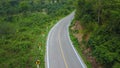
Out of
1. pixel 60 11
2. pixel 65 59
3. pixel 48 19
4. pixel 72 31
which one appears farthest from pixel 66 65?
pixel 60 11

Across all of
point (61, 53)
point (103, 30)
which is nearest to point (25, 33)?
point (61, 53)

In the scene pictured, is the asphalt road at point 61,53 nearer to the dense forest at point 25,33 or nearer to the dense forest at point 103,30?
the dense forest at point 25,33

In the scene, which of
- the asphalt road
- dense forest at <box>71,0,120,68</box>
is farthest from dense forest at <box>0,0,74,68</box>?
dense forest at <box>71,0,120,68</box>

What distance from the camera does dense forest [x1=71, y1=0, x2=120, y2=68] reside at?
24.3m

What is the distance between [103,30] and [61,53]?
7.22m

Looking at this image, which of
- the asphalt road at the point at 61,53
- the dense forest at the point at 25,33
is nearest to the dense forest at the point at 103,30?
the asphalt road at the point at 61,53

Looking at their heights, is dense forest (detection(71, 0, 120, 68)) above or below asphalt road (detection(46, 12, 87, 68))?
above

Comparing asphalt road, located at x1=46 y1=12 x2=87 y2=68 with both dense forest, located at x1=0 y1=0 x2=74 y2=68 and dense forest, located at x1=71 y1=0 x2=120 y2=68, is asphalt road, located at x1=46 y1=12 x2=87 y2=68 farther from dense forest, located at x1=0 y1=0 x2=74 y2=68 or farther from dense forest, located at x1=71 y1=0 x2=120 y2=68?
dense forest, located at x1=71 y1=0 x2=120 y2=68

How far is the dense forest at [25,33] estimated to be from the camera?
106 feet

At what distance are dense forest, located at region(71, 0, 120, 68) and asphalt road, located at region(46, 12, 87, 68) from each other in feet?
7.85

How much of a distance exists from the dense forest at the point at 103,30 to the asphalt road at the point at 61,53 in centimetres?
239

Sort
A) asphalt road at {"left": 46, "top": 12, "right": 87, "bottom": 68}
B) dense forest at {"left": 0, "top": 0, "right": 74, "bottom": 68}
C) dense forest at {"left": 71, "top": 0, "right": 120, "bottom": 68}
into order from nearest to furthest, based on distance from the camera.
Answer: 1. dense forest at {"left": 71, "top": 0, "right": 120, "bottom": 68}
2. asphalt road at {"left": 46, "top": 12, "right": 87, "bottom": 68}
3. dense forest at {"left": 0, "top": 0, "right": 74, "bottom": 68}

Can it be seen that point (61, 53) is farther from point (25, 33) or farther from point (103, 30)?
point (25, 33)

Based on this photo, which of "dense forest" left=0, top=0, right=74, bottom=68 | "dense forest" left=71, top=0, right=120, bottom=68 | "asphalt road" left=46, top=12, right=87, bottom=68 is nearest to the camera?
"dense forest" left=71, top=0, right=120, bottom=68
